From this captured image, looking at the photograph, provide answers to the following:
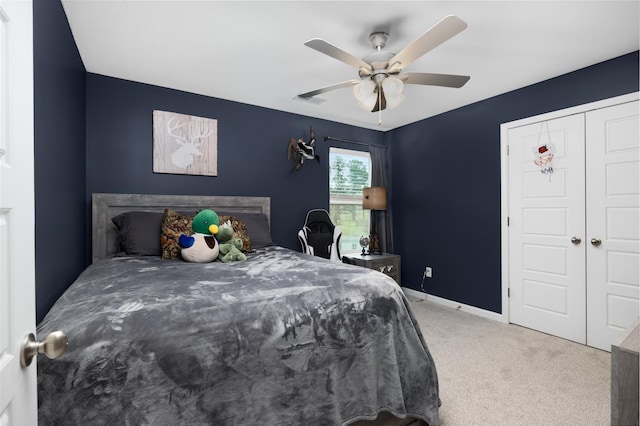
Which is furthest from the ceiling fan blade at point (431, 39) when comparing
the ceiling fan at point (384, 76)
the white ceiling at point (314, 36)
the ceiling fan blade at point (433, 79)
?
the white ceiling at point (314, 36)

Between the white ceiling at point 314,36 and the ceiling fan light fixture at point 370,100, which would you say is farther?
the ceiling fan light fixture at point 370,100

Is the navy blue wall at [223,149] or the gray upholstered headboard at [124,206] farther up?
the navy blue wall at [223,149]

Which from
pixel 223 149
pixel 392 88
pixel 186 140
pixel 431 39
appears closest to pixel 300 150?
pixel 223 149

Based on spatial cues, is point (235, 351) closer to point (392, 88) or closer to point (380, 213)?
point (392, 88)

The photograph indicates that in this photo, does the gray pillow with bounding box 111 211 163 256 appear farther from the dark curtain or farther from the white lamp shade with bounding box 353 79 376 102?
the dark curtain

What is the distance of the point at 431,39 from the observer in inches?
70.3

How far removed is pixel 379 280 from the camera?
1.71 metres

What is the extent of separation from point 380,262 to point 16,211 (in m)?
3.61

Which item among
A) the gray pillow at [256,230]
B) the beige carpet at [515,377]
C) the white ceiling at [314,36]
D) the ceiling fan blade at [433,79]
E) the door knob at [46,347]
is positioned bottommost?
the beige carpet at [515,377]

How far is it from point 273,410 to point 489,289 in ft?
10.1

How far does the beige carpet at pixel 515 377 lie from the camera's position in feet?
6.00

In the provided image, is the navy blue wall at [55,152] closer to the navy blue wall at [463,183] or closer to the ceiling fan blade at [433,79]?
the ceiling fan blade at [433,79]

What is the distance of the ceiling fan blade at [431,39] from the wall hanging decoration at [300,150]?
2.01 m

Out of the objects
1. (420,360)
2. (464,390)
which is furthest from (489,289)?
(420,360)
